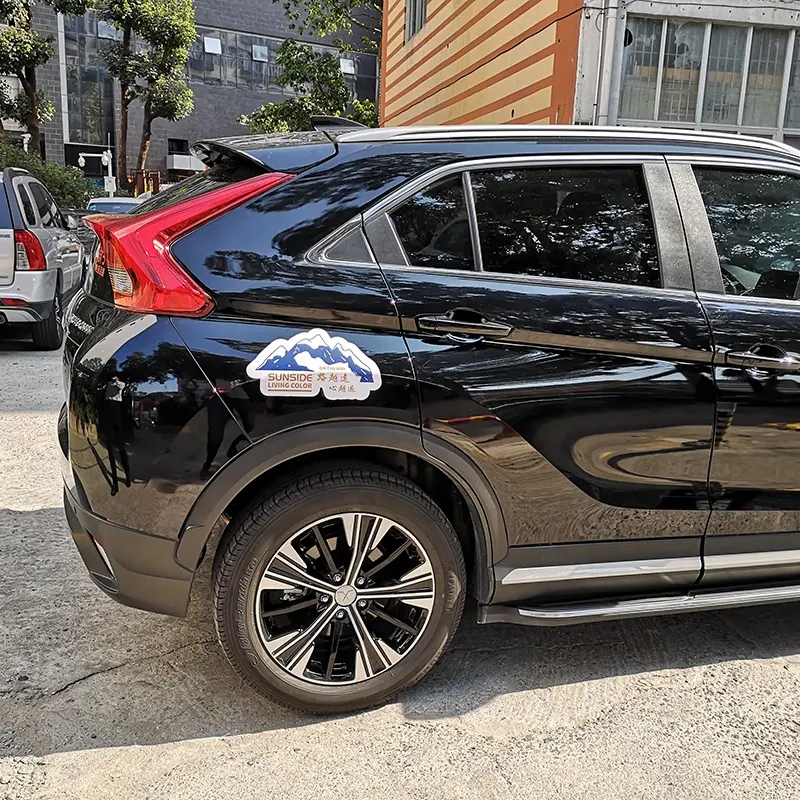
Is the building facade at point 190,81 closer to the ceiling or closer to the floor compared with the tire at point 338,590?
closer to the ceiling

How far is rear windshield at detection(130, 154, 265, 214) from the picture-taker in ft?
8.41

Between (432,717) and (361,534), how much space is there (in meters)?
0.68

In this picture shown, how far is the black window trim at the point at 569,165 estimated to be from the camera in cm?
250

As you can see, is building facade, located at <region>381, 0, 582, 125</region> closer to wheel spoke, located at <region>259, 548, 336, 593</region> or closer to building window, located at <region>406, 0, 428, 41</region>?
building window, located at <region>406, 0, 428, 41</region>

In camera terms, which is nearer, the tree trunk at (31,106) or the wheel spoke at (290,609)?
the wheel spoke at (290,609)

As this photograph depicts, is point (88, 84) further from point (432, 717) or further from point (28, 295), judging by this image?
point (432, 717)

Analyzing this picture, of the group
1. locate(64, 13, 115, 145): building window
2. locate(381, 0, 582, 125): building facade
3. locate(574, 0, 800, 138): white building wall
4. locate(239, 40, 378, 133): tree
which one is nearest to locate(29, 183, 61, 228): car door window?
locate(381, 0, 582, 125): building facade

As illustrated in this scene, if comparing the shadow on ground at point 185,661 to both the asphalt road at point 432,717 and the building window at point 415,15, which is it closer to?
the asphalt road at point 432,717

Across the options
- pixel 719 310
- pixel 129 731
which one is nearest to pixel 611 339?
pixel 719 310

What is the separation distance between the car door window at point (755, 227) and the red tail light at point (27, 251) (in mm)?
6799

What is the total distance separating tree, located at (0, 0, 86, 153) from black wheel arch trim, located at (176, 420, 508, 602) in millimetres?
19954

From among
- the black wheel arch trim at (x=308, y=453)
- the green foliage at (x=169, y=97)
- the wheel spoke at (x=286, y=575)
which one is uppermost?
the green foliage at (x=169, y=97)

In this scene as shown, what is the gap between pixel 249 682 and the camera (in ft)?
8.50

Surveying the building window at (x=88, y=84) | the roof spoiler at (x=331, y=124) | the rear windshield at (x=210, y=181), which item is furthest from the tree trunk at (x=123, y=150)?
the rear windshield at (x=210, y=181)
